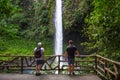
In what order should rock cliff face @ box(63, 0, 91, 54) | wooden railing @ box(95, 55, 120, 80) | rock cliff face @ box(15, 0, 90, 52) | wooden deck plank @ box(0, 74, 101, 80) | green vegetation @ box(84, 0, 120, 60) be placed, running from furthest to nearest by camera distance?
rock cliff face @ box(15, 0, 90, 52)
rock cliff face @ box(63, 0, 91, 54)
green vegetation @ box(84, 0, 120, 60)
wooden deck plank @ box(0, 74, 101, 80)
wooden railing @ box(95, 55, 120, 80)

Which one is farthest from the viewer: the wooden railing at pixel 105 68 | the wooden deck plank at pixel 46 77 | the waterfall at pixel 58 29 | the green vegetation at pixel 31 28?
the green vegetation at pixel 31 28

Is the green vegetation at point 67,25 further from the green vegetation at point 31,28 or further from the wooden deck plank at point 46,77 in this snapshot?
the wooden deck plank at point 46,77

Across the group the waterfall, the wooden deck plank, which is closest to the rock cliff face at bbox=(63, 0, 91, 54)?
the waterfall

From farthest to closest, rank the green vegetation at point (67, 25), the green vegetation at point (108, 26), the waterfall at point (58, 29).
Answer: the waterfall at point (58, 29), the green vegetation at point (67, 25), the green vegetation at point (108, 26)

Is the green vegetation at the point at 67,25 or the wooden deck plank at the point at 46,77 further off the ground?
the green vegetation at the point at 67,25

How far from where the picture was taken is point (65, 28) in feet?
90.7

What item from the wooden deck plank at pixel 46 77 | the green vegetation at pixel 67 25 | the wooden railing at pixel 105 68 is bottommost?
the wooden deck plank at pixel 46 77

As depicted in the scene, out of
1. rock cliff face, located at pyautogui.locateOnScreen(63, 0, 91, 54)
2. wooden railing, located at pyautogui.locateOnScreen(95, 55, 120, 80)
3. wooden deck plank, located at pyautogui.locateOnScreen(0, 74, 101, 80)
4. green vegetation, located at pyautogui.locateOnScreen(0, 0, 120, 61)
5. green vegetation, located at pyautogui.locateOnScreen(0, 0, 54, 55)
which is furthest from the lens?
green vegetation, located at pyautogui.locateOnScreen(0, 0, 54, 55)

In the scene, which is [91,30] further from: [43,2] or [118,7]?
[43,2]

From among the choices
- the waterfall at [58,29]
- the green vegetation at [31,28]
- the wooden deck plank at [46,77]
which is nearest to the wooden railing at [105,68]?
the wooden deck plank at [46,77]

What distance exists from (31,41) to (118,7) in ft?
68.4

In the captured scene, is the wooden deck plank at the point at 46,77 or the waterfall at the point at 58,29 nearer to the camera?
the wooden deck plank at the point at 46,77

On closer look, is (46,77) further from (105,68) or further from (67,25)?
(67,25)

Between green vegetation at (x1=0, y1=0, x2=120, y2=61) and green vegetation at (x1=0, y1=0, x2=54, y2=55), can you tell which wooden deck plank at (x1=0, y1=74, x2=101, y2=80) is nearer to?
green vegetation at (x1=0, y1=0, x2=120, y2=61)
